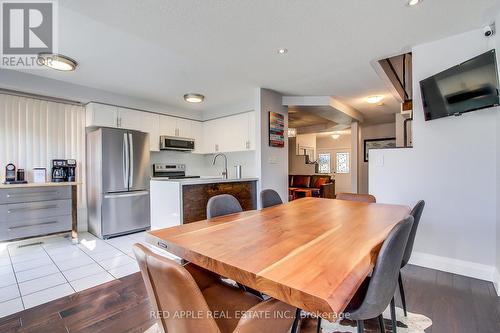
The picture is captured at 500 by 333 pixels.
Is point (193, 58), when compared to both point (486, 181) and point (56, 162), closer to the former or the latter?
point (56, 162)

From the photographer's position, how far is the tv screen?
1.99 meters

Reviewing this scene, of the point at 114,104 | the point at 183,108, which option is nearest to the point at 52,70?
the point at 114,104

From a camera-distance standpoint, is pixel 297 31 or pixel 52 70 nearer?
pixel 297 31

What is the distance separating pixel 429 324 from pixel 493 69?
2049 millimetres

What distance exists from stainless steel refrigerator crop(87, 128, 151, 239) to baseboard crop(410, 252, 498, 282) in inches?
155

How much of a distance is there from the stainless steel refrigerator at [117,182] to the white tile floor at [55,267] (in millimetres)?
288

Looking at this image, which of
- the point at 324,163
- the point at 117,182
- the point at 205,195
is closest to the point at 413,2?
the point at 205,195

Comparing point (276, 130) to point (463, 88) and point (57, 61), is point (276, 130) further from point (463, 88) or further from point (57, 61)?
point (57, 61)

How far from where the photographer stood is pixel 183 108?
16.6 ft

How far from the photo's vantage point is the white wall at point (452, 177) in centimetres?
222

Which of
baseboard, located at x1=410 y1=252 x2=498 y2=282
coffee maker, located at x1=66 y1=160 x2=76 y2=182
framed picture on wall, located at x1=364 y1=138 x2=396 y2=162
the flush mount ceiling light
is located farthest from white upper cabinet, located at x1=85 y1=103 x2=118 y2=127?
framed picture on wall, located at x1=364 y1=138 x2=396 y2=162

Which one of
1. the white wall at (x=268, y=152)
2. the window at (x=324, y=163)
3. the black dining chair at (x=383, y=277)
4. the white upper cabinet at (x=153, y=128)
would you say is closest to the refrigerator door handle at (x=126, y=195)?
the white upper cabinet at (x=153, y=128)

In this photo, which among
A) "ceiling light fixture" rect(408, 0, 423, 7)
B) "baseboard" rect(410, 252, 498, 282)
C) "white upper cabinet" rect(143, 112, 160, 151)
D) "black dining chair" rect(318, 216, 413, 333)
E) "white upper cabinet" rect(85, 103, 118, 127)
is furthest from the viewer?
"white upper cabinet" rect(143, 112, 160, 151)

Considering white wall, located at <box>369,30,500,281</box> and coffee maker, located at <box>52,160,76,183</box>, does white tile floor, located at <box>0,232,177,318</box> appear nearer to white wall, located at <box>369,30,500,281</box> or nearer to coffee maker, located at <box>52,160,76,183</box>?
coffee maker, located at <box>52,160,76,183</box>
